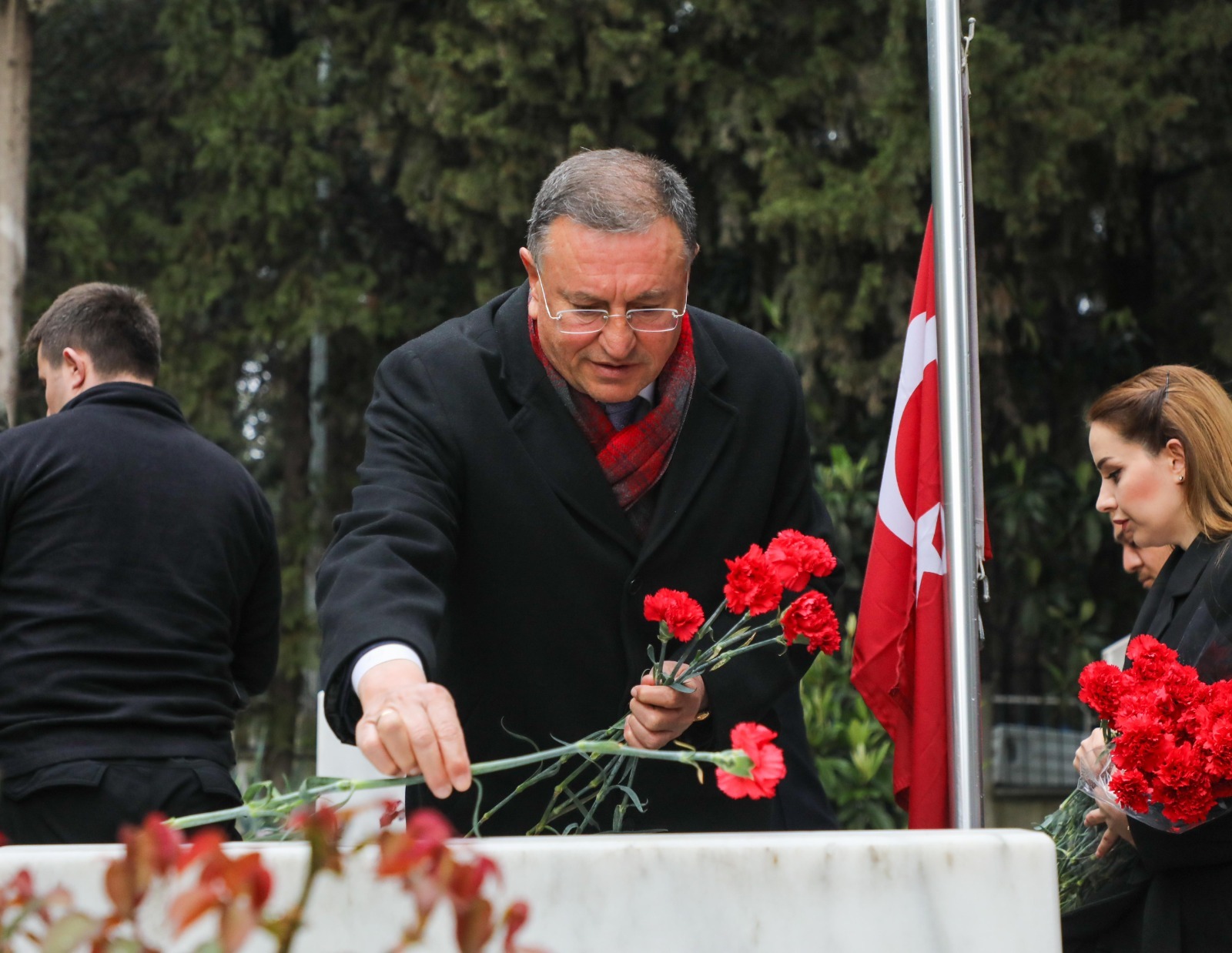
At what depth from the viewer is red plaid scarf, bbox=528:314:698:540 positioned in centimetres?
215

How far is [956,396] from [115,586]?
1.56 metres

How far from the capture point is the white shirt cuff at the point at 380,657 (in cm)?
155

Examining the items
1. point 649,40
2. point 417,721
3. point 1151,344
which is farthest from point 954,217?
point 1151,344

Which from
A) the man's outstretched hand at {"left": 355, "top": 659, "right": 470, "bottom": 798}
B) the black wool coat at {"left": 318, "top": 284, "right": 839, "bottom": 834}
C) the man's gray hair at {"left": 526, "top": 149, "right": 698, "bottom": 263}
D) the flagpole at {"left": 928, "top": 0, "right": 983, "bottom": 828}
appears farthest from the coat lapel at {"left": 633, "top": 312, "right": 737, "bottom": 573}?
the man's outstretched hand at {"left": 355, "top": 659, "right": 470, "bottom": 798}

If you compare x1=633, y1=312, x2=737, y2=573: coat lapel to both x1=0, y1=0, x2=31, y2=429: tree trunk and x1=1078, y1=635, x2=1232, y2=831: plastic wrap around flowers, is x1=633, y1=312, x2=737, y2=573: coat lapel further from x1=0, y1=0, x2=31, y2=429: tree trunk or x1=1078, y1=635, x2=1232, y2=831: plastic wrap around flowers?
x1=0, y1=0, x2=31, y2=429: tree trunk

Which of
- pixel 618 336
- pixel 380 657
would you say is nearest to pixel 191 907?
pixel 380 657

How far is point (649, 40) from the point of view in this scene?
7.21m

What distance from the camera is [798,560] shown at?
177 centimetres

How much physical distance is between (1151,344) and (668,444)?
6.33m

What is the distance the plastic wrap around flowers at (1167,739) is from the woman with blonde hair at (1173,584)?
0.14 metres

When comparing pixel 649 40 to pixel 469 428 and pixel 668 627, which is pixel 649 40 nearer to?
pixel 469 428

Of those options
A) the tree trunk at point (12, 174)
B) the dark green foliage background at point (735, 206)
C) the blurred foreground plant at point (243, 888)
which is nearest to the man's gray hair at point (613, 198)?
the blurred foreground plant at point (243, 888)

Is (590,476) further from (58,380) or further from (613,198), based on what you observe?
(58,380)

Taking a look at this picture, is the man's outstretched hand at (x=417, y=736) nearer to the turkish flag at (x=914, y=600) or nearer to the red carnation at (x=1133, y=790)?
the red carnation at (x=1133, y=790)
